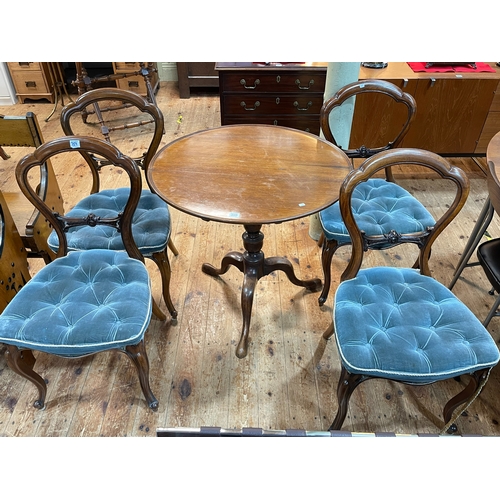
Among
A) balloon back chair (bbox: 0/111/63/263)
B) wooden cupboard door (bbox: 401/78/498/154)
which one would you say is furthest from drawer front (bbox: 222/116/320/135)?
balloon back chair (bbox: 0/111/63/263)

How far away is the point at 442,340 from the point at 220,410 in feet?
2.82

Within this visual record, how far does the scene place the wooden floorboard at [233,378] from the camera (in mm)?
1562

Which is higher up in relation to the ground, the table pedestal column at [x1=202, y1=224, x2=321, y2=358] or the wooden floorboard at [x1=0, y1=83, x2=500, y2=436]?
the table pedestal column at [x1=202, y1=224, x2=321, y2=358]

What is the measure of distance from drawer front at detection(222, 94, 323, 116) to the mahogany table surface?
104 centimetres

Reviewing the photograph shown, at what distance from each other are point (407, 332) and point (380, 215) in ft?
2.04

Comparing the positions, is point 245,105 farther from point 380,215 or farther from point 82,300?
point 82,300

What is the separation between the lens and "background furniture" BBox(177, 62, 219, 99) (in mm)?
4023

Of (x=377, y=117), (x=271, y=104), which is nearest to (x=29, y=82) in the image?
(x=271, y=104)

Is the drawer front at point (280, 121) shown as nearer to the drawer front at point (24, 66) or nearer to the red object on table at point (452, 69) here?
the red object on table at point (452, 69)

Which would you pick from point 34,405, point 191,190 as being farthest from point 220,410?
point 191,190

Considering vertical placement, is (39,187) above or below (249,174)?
below

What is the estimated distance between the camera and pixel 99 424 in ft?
5.10

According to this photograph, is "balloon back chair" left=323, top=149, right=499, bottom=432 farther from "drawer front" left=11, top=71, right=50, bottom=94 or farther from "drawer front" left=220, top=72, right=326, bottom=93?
"drawer front" left=11, top=71, right=50, bottom=94

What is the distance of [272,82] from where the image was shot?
2.77 meters
